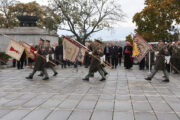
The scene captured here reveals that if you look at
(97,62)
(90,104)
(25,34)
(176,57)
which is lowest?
(90,104)

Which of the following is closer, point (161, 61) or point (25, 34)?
point (161, 61)

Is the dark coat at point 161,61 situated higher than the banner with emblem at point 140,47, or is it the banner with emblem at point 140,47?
the banner with emblem at point 140,47

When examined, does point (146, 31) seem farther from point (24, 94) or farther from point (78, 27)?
point (24, 94)

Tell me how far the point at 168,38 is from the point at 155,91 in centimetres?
2737

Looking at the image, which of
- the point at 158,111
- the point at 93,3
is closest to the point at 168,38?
the point at 93,3

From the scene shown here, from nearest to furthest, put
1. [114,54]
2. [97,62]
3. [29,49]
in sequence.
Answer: [97,62] → [29,49] → [114,54]

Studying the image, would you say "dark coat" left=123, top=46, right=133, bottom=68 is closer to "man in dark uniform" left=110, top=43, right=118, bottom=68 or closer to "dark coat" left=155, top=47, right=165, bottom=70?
"man in dark uniform" left=110, top=43, right=118, bottom=68

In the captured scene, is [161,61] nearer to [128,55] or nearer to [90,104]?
[90,104]

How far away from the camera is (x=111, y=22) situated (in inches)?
1114

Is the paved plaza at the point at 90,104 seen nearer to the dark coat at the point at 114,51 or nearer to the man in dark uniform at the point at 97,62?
the man in dark uniform at the point at 97,62

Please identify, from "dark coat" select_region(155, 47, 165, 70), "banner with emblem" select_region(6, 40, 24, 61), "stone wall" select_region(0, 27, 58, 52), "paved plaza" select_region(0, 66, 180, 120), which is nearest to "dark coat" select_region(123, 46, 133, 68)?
"dark coat" select_region(155, 47, 165, 70)

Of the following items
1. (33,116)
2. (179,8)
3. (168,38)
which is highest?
(179,8)

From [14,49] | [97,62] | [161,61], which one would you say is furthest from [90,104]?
[14,49]

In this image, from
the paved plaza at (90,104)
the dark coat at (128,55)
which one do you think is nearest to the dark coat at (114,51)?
the dark coat at (128,55)
